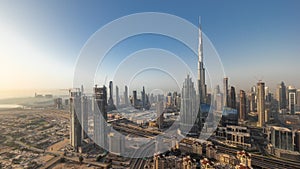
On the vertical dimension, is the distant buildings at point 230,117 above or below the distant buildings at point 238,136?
above

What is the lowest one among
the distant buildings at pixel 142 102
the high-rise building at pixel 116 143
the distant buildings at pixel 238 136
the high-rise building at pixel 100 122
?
the distant buildings at pixel 238 136

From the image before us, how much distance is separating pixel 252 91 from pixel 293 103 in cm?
105

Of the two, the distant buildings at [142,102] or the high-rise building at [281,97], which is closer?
the distant buildings at [142,102]

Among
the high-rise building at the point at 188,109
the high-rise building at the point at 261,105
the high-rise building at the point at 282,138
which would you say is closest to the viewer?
the high-rise building at the point at 188,109

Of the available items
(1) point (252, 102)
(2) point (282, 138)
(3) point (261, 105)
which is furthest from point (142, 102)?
(1) point (252, 102)

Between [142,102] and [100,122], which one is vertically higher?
[142,102]

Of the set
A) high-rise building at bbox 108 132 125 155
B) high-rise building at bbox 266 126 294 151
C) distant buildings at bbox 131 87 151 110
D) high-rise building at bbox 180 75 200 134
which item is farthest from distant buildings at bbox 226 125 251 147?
distant buildings at bbox 131 87 151 110

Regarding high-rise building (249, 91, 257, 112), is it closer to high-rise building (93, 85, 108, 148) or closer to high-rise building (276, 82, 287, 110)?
high-rise building (276, 82, 287, 110)

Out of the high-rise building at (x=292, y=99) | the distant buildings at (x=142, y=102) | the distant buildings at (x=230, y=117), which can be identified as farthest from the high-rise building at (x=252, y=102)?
the distant buildings at (x=142, y=102)

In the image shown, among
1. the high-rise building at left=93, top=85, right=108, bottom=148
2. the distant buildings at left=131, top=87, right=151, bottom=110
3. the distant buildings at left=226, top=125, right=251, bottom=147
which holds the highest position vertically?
the distant buildings at left=131, top=87, right=151, bottom=110

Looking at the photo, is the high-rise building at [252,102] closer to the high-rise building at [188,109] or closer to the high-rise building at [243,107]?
the high-rise building at [243,107]

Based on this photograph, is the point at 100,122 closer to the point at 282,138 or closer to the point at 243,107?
the point at 282,138

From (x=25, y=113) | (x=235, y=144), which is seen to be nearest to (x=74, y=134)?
(x=25, y=113)

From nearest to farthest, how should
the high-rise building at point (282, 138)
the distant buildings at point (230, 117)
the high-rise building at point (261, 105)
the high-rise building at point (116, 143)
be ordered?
the high-rise building at point (116, 143) → the high-rise building at point (282, 138) → the distant buildings at point (230, 117) → the high-rise building at point (261, 105)
